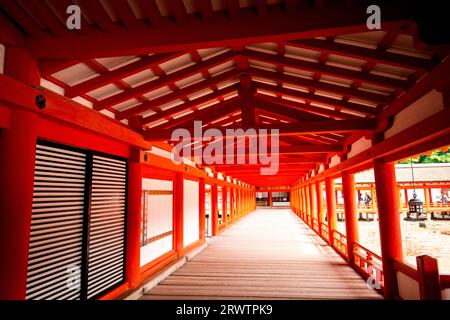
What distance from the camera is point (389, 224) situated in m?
4.86

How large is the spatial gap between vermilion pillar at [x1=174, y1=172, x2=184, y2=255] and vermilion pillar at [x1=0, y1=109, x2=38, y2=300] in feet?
17.2

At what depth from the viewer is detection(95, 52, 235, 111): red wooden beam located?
4.27 m

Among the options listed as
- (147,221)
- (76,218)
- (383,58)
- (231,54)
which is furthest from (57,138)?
(383,58)

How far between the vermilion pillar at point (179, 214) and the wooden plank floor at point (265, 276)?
58 cm

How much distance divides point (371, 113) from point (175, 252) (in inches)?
240

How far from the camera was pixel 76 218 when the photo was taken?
384 centimetres

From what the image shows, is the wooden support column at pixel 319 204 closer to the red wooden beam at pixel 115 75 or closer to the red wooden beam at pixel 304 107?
the red wooden beam at pixel 304 107

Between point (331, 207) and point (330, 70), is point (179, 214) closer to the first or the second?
point (331, 207)

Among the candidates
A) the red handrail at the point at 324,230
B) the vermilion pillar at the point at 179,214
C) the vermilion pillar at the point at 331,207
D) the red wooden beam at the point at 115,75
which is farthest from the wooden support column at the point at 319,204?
the red wooden beam at the point at 115,75

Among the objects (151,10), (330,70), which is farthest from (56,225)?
(330,70)

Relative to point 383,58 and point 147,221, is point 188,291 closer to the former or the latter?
point 147,221

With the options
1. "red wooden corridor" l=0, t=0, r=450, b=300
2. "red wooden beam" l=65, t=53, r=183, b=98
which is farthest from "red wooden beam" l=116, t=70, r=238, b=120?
"red wooden beam" l=65, t=53, r=183, b=98

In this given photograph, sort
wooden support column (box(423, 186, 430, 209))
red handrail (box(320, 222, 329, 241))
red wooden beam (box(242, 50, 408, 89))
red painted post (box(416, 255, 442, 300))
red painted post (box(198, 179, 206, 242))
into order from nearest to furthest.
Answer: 1. red painted post (box(416, 255, 442, 300))
2. red wooden beam (box(242, 50, 408, 89))
3. red painted post (box(198, 179, 206, 242))
4. red handrail (box(320, 222, 329, 241))
5. wooden support column (box(423, 186, 430, 209))

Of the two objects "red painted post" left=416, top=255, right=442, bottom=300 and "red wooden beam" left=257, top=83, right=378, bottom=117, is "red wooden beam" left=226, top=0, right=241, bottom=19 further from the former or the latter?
"red painted post" left=416, top=255, right=442, bottom=300
